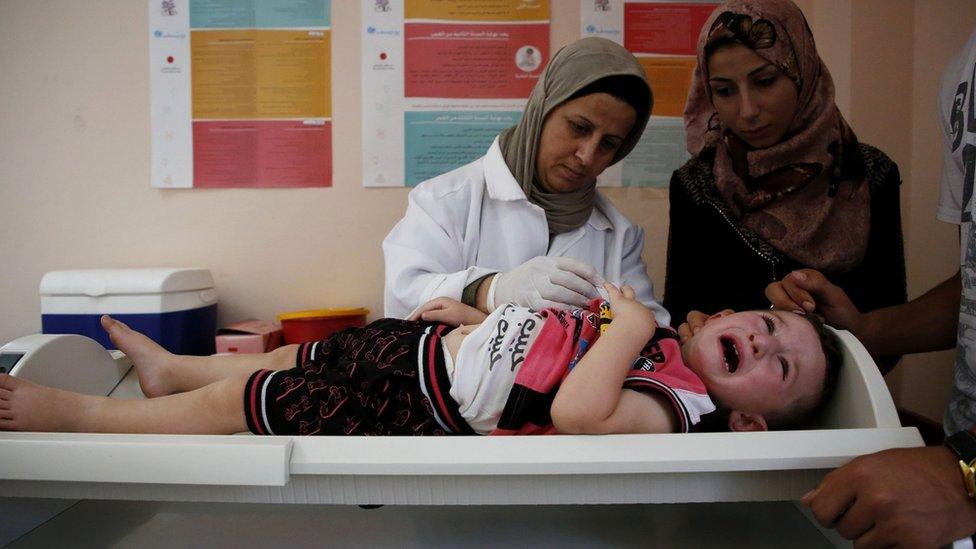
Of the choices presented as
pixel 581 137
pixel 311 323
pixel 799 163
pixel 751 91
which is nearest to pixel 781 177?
pixel 799 163

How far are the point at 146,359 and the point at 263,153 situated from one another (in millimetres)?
910

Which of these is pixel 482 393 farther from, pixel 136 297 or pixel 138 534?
pixel 136 297

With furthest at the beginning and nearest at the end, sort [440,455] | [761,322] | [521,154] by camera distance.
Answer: [521,154] → [761,322] → [440,455]

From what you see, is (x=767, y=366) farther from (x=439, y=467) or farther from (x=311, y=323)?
(x=311, y=323)

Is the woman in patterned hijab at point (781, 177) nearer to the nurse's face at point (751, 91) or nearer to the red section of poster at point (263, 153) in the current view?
the nurse's face at point (751, 91)

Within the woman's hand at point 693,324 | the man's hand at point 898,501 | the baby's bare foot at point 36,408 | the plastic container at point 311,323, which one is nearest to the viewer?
the man's hand at point 898,501

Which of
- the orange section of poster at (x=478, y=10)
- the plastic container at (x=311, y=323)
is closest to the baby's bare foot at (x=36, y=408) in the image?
the plastic container at (x=311, y=323)

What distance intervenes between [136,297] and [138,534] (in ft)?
3.08

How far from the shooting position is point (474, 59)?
1.89 metres

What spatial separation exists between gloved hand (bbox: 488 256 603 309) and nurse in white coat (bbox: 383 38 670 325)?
0.09 ft

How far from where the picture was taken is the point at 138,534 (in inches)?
35.2

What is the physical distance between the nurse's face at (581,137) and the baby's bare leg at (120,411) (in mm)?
784

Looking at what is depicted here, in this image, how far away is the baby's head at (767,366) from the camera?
0.98 m

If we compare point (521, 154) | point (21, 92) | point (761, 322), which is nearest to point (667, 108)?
point (521, 154)
